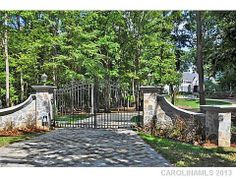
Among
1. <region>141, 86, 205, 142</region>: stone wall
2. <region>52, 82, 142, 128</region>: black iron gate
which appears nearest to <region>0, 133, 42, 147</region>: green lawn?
<region>52, 82, 142, 128</region>: black iron gate

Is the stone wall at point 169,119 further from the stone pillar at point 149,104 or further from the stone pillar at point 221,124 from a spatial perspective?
the stone pillar at point 221,124

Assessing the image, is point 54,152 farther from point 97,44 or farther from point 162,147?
point 97,44

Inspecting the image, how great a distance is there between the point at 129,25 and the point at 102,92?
3.54 meters

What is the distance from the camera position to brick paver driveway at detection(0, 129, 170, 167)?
5.36m

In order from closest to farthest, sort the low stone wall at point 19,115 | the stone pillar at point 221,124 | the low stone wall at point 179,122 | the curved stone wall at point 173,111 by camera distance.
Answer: the stone pillar at point 221,124, the low stone wall at point 179,122, the curved stone wall at point 173,111, the low stone wall at point 19,115

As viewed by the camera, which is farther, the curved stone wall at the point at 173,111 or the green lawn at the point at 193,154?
the curved stone wall at the point at 173,111

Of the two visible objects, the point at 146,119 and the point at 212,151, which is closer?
the point at 212,151

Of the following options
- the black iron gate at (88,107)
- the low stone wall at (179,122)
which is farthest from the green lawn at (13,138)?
the low stone wall at (179,122)

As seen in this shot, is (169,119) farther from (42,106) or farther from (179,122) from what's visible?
(42,106)

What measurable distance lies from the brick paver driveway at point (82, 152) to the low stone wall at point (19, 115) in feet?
3.96

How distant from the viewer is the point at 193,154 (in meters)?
6.01

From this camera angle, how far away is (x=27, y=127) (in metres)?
9.22

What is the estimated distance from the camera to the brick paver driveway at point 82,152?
5.36 m
